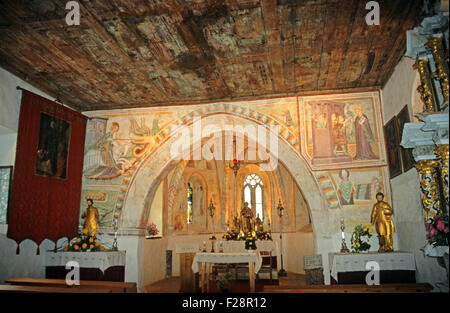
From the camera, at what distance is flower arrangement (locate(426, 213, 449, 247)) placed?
15.3ft

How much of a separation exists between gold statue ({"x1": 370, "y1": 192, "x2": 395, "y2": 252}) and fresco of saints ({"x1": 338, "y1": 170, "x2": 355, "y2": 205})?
88 cm

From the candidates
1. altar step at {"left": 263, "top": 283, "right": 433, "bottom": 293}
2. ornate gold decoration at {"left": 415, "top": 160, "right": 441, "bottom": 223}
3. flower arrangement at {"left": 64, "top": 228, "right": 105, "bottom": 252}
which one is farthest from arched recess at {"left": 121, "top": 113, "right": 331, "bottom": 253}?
ornate gold decoration at {"left": 415, "top": 160, "right": 441, "bottom": 223}

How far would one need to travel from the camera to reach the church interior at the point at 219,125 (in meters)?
5.61

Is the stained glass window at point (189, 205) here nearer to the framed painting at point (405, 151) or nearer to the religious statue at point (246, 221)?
the religious statue at point (246, 221)

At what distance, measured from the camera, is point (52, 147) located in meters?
8.53

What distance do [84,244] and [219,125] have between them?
14.9ft

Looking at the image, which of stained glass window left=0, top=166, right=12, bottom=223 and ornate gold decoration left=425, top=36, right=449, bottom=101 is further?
stained glass window left=0, top=166, right=12, bottom=223

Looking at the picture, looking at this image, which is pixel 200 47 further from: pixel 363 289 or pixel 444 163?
pixel 363 289

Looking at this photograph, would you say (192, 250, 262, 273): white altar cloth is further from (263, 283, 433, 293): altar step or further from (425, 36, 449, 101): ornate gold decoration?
(425, 36, 449, 101): ornate gold decoration

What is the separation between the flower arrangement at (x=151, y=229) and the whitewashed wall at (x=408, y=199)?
7.75 m

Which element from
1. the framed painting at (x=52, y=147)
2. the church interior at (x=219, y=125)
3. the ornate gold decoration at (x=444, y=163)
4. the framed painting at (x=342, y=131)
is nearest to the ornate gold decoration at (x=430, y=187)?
the church interior at (x=219, y=125)

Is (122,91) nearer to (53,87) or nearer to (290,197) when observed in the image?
(53,87)

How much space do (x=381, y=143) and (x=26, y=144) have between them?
830cm

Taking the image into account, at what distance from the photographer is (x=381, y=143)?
27.9ft
